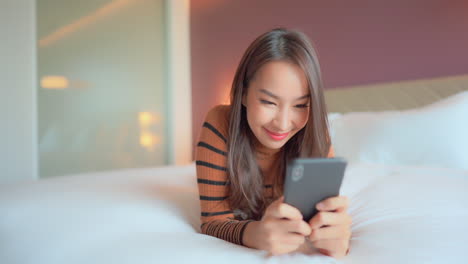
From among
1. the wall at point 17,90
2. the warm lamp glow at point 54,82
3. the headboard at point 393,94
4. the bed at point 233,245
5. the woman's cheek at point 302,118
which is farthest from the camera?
the warm lamp glow at point 54,82

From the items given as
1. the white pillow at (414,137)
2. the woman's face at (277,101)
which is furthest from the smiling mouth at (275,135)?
the white pillow at (414,137)

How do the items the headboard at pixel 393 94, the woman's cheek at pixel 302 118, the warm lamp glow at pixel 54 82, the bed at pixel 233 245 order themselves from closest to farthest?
the bed at pixel 233 245, the woman's cheek at pixel 302 118, the headboard at pixel 393 94, the warm lamp glow at pixel 54 82

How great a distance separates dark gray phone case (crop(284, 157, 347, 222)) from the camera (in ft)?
1.59

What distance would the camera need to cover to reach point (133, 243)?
62 centimetres

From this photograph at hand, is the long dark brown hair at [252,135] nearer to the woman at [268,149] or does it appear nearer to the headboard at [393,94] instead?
the woman at [268,149]

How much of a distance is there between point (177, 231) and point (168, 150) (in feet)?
9.11

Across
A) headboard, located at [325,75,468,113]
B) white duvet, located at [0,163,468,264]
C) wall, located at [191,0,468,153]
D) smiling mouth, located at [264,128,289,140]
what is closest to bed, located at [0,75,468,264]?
white duvet, located at [0,163,468,264]

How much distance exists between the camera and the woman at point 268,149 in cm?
56

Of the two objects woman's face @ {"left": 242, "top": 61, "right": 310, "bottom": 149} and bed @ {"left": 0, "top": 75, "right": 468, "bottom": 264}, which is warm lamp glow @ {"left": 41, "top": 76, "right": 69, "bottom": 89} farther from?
woman's face @ {"left": 242, "top": 61, "right": 310, "bottom": 149}

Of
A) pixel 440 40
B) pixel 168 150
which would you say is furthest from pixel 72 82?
pixel 440 40

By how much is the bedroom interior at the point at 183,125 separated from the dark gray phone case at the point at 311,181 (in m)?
0.11

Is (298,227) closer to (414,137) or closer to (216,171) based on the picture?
(216,171)

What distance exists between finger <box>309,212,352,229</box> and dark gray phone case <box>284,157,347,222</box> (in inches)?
0.5

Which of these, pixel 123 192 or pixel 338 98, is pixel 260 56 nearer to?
pixel 123 192
